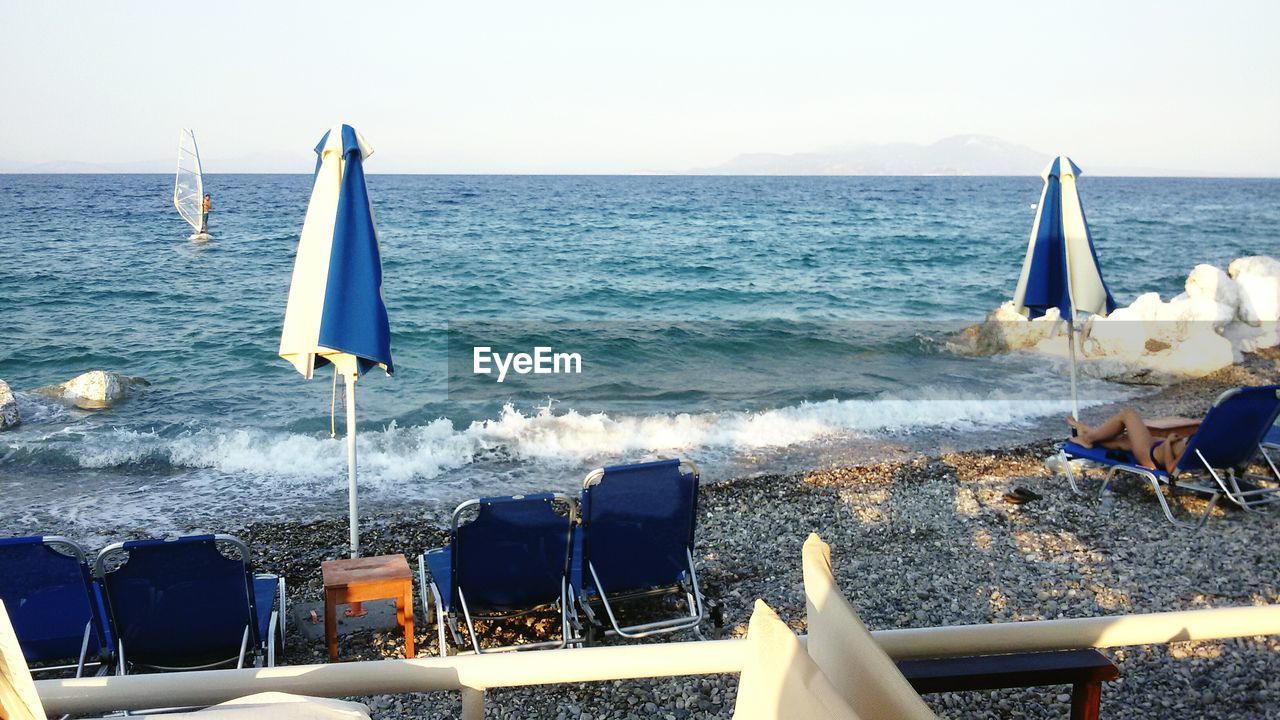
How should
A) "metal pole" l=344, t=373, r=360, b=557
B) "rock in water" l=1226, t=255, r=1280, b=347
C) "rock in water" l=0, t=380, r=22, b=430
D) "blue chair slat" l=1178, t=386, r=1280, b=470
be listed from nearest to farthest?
1. "metal pole" l=344, t=373, r=360, b=557
2. "blue chair slat" l=1178, t=386, r=1280, b=470
3. "rock in water" l=0, t=380, r=22, b=430
4. "rock in water" l=1226, t=255, r=1280, b=347

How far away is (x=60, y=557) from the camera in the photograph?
369 centimetres

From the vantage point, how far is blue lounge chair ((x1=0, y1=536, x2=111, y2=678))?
366cm

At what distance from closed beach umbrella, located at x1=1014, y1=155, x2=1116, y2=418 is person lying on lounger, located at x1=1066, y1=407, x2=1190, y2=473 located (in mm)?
528

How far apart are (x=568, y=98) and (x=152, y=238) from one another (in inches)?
990

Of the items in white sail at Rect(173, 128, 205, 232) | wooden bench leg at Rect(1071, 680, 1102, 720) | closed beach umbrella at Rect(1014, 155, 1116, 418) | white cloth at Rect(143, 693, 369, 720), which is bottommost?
wooden bench leg at Rect(1071, 680, 1102, 720)

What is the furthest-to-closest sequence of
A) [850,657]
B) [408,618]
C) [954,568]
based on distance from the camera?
[954,568], [408,618], [850,657]

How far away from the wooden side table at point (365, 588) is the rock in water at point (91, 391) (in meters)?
9.66

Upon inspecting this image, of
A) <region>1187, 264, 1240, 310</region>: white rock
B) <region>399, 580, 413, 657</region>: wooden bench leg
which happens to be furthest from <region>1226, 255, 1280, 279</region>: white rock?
<region>399, 580, 413, 657</region>: wooden bench leg

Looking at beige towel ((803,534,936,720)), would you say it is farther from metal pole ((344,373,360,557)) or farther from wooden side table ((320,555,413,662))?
metal pole ((344,373,360,557))

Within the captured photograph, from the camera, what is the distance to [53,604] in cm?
381

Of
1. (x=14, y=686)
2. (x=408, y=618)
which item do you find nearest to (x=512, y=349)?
(x=408, y=618)

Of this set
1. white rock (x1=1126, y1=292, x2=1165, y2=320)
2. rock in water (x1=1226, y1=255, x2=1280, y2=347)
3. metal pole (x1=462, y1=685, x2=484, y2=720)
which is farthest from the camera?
rock in water (x1=1226, y1=255, x2=1280, y2=347)

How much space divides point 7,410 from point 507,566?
32.7 ft

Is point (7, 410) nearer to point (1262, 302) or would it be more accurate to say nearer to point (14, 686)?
point (14, 686)
